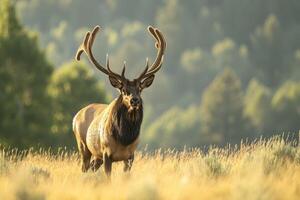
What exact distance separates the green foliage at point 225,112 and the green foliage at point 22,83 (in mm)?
54296

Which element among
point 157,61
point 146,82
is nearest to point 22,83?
point 157,61

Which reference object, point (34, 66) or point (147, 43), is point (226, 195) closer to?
point (34, 66)

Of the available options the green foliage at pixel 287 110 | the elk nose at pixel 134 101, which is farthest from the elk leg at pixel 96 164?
the green foliage at pixel 287 110

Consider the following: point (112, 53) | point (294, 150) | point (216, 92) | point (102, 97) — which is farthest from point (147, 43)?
point (294, 150)

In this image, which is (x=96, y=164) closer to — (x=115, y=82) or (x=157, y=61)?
(x=115, y=82)

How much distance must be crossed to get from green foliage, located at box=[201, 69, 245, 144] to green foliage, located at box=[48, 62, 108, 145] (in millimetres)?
45841

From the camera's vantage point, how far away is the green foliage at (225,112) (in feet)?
309

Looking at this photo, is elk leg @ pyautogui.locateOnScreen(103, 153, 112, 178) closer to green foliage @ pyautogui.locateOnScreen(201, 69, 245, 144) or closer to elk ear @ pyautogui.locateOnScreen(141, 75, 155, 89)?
elk ear @ pyautogui.locateOnScreen(141, 75, 155, 89)

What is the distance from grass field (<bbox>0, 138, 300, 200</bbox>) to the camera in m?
8.72

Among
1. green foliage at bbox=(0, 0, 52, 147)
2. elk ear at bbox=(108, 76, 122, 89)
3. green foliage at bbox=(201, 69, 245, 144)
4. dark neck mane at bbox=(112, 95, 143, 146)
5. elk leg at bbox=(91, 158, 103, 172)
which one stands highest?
green foliage at bbox=(201, 69, 245, 144)

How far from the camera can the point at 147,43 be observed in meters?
180

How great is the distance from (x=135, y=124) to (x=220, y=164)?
1273 millimetres

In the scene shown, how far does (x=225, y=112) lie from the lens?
97.9m

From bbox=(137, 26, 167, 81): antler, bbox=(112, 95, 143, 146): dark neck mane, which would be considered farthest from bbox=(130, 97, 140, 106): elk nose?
bbox=(137, 26, 167, 81): antler
